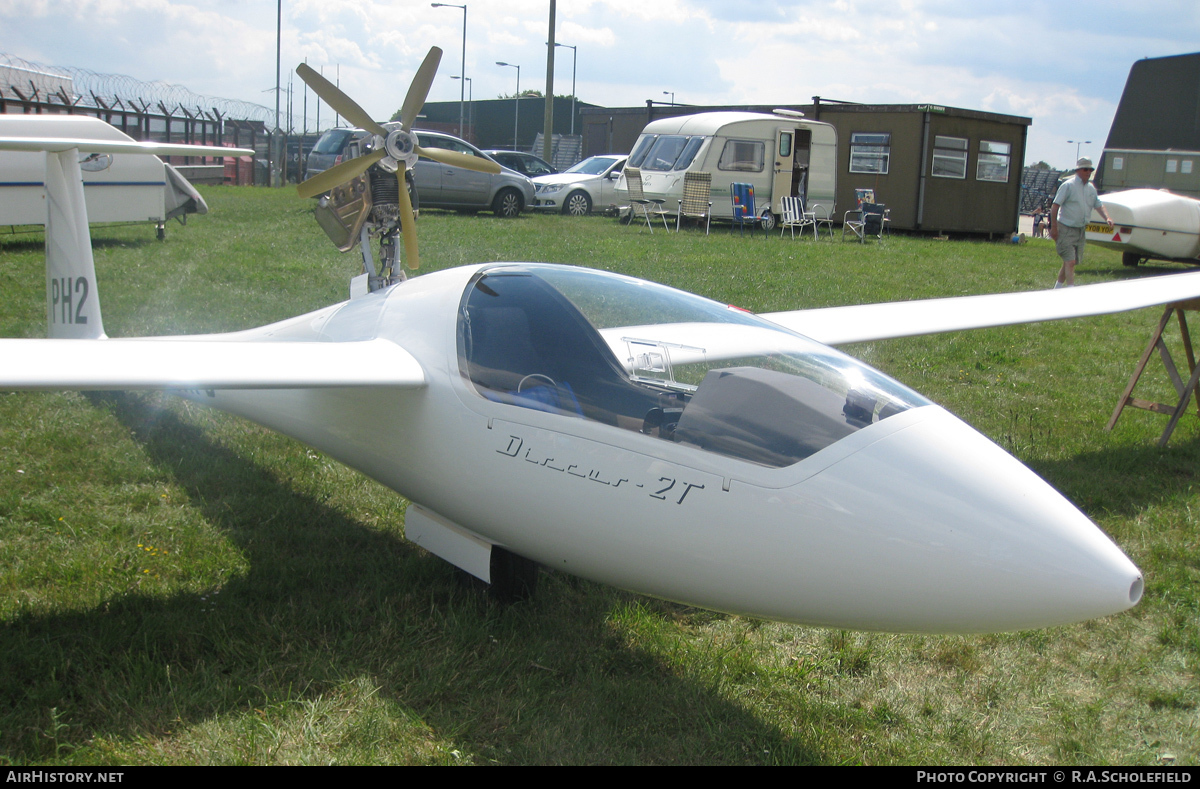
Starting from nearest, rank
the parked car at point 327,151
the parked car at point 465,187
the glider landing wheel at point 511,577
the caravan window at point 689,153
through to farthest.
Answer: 1. the glider landing wheel at point 511,577
2. the parked car at point 327,151
3. the parked car at point 465,187
4. the caravan window at point 689,153

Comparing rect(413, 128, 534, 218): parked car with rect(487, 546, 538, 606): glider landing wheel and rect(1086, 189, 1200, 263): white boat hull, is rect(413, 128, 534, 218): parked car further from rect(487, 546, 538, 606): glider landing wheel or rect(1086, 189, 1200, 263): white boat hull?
rect(487, 546, 538, 606): glider landing wheel

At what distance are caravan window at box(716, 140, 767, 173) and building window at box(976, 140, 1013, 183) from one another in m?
6.90

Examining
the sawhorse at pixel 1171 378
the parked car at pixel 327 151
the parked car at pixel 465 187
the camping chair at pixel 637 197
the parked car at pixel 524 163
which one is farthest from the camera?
the parked car at pixel 524 163

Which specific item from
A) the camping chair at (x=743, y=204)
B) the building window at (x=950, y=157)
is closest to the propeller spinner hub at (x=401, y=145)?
the camping chair at (x=743, y=204)

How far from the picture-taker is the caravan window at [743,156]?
20.9m

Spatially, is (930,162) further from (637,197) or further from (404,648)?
(404,648)

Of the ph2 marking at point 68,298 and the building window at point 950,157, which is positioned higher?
the building window at point 950,157

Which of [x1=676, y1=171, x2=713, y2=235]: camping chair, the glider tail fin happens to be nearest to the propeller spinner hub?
the glider tail fin

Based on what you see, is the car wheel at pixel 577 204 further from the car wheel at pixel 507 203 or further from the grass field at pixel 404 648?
the grass field at pixel 404 648

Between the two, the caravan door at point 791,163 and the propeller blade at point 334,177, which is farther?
the caravan door at point 791,163

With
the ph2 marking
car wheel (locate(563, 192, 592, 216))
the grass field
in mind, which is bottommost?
the grass field

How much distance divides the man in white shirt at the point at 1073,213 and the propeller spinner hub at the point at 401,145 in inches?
452

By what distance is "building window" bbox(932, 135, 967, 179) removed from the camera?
22.8m
